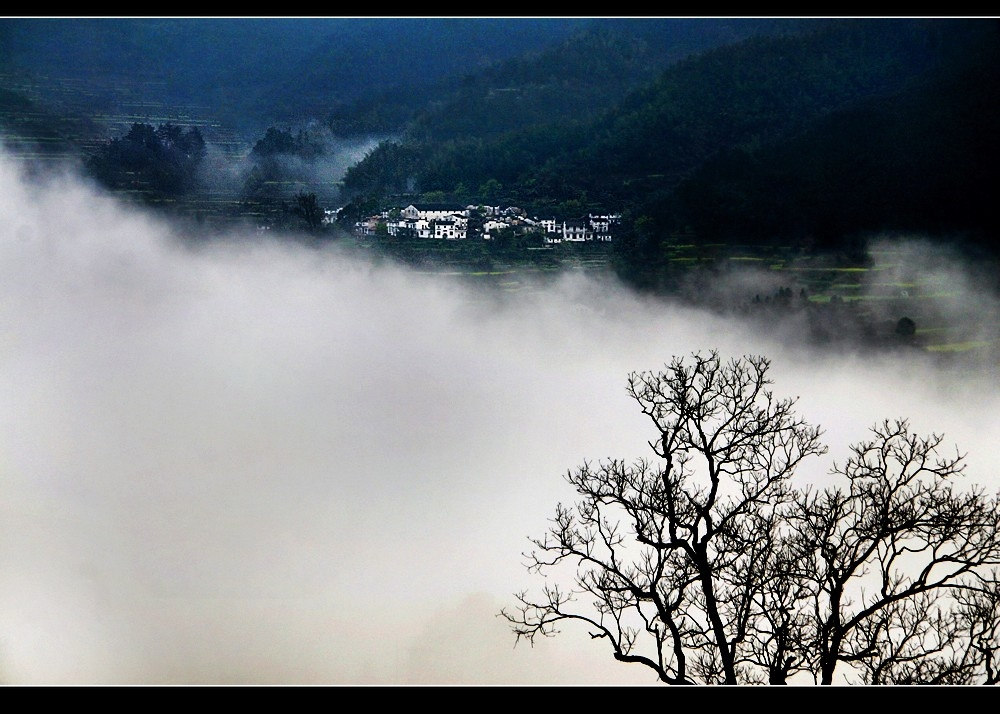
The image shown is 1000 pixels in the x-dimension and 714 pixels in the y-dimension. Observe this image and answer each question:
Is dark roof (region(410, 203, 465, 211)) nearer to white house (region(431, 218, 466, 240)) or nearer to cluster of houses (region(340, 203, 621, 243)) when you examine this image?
cluster of houses (region(340, 203, 621, 243))

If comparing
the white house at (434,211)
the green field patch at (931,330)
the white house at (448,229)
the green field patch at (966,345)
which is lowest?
the green field patch at (966,345)

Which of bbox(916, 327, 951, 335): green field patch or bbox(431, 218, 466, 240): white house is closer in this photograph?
bbox(916, 327, 951, 335): green field patch

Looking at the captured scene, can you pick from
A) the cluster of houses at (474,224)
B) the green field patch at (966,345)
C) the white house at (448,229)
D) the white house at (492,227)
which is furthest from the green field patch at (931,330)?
the white house at (448,229)

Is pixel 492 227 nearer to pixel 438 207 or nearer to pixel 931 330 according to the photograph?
pixel 438 207

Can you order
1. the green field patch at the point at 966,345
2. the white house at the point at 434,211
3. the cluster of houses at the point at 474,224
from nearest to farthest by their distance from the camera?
1. the green field patch at the point at 966,345
2. the cluster of houses at the point at 474,224
3. the white house at the point at 434,211

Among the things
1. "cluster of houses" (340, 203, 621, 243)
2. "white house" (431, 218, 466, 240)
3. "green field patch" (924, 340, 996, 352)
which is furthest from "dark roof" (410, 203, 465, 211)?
"green field patch" (924, 340, 996, 352)

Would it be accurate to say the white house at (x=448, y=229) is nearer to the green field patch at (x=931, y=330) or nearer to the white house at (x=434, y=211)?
the white house at (x=434, y=211)

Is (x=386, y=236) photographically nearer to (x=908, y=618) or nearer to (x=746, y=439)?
(x=746, y=439)
